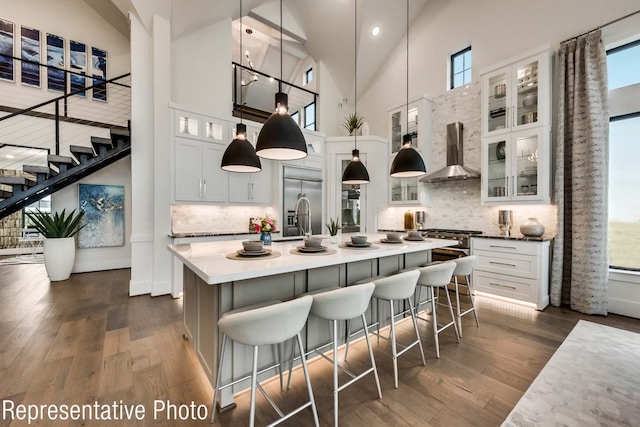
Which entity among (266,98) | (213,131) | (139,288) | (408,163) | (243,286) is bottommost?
(139,288)

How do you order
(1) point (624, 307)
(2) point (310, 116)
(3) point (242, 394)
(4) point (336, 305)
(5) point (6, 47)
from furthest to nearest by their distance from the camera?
1. (2) point (310, 116)
2. (5) point (6, 47)
3. (1) point (624, 307)
4. (3) point (242, 394)
5. (4) point (336, 305)

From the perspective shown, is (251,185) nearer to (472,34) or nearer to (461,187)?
(461,187)

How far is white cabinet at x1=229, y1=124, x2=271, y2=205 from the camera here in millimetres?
4754

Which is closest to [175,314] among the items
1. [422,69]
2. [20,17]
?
[422,69]

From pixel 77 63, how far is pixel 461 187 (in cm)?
850

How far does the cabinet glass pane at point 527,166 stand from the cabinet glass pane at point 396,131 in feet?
7.00

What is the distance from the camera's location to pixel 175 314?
10.6ft

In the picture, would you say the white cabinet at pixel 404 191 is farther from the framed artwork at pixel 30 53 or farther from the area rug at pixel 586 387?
the framed artwork at pixel 30 53

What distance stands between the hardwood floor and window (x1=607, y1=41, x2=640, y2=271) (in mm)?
926

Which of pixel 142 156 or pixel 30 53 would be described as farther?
pixel 30 53

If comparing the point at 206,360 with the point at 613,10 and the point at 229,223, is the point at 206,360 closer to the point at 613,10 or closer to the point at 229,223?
the point at 229,223

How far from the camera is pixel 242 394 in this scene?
5.99 ft

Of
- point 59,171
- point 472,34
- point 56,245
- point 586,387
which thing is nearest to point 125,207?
point 56,245

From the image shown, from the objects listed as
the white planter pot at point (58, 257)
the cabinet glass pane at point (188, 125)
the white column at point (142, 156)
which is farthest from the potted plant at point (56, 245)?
the cabinet glass pane at point (188, 125)
